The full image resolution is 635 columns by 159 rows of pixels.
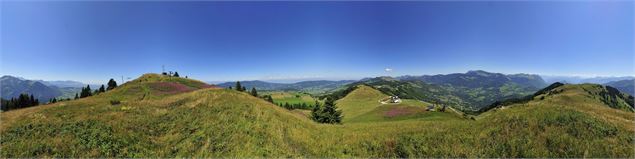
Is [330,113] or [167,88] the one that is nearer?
[330,113]

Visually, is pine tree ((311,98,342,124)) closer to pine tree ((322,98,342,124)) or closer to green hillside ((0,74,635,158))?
pine tree ((322,98,342,124))

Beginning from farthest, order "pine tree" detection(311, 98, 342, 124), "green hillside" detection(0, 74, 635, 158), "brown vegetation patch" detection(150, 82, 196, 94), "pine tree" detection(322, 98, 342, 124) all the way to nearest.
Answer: "brown vegetation patch" detection(150, 82, 196, 94)
"pine tree" detection(322, 98, 342, 124)
"pine tree" detection(311, 98, 342, 124)
"green hillside" detection(0, 74, 635, 158)

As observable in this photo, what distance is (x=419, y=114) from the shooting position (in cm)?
5700

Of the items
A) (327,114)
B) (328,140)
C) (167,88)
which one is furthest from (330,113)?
(167,88)

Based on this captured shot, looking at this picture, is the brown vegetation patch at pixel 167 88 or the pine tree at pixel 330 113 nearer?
the pine tree at pixel 330 113

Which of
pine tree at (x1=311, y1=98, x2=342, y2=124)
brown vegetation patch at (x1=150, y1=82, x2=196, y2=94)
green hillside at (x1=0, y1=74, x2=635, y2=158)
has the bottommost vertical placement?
pine tree at (x1=311, y1=98, x2=342, y2=124)

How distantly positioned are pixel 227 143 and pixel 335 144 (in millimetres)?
4936

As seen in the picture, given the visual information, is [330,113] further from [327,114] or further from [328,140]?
[328,140]

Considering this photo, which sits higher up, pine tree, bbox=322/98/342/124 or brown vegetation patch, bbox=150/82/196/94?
brown vegetation patch, bbox=150/82/196/94

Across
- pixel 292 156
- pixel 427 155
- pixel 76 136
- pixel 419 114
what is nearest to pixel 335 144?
pixel 292 156

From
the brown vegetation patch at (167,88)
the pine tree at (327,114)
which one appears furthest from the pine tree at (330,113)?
the brown vegetation patch at (167,88)

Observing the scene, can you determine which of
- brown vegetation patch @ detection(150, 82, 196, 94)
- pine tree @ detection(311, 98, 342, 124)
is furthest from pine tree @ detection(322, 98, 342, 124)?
brown vegetation patch @ detection(150, 82, 196, 94)

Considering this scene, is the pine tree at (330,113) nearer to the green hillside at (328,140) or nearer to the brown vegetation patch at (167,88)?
the green hillside at (328,140)

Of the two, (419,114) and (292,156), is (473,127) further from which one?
(419,114)
